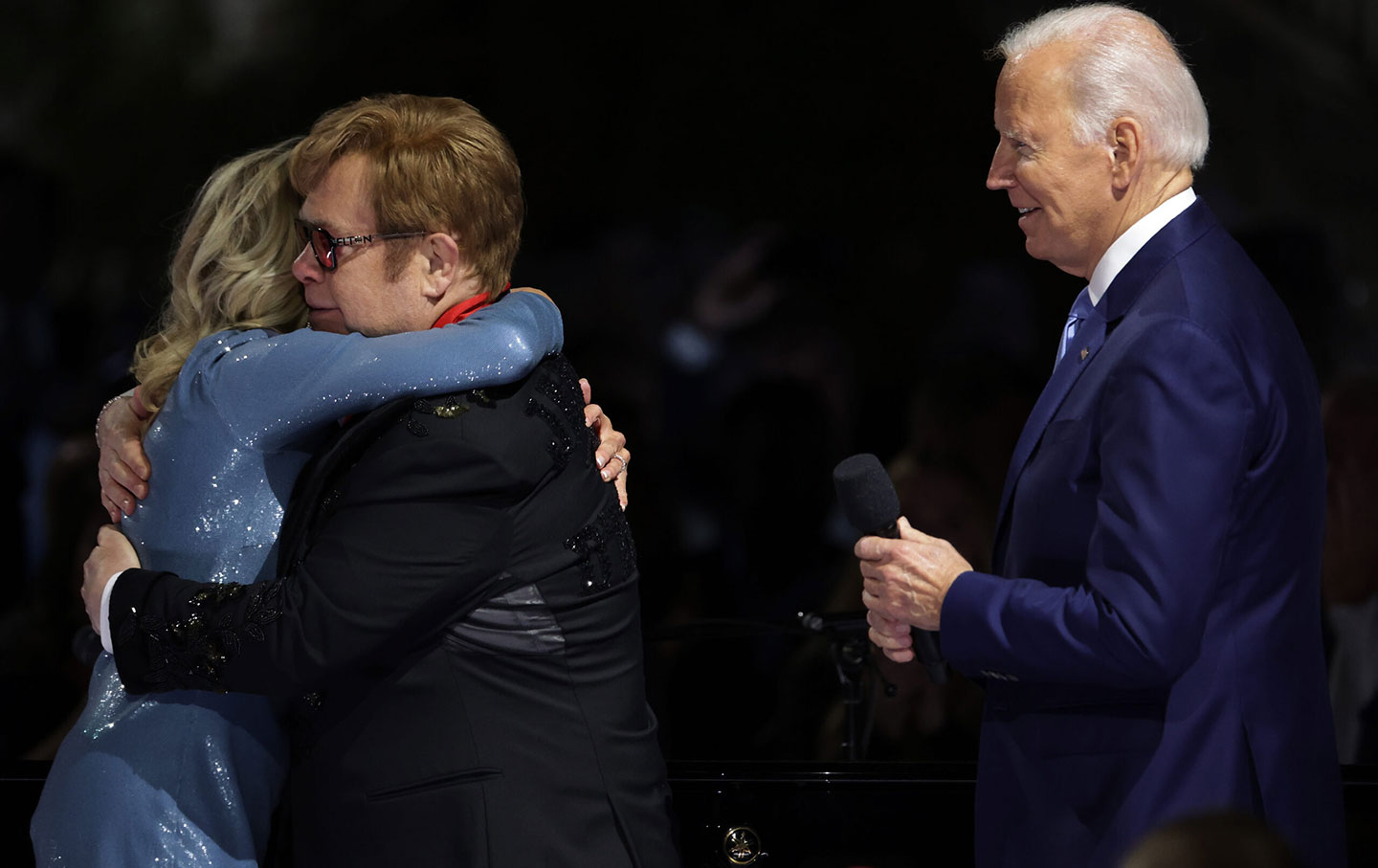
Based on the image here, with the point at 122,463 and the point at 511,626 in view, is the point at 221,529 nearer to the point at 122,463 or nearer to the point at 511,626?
the point at 122,463

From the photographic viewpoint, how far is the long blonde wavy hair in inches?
77.5

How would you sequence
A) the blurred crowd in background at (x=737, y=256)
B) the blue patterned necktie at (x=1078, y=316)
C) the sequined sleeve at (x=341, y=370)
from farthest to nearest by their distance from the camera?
the blurred crowd in background at (x=737, y=256) → the blue patterned necktie at (x=1078, y=316) → the sequined sleeve at (x=341, y=370)

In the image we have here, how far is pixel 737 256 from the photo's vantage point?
11.0ft

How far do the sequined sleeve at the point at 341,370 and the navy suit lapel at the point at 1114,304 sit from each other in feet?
2.22

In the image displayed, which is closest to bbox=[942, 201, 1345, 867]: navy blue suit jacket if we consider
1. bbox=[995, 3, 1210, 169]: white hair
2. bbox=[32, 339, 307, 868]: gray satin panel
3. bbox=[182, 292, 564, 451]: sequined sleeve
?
bbox=[995, 3, 1210, 169]: white hair

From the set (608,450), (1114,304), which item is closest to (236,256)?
(608,450)

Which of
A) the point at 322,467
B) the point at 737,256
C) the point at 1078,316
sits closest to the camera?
the point at 322,467

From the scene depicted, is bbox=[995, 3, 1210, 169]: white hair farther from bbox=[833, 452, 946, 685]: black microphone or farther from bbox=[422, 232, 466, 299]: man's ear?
bbox=[422, 232, 466, 299]: man's ear

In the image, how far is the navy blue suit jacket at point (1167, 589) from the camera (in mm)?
1603

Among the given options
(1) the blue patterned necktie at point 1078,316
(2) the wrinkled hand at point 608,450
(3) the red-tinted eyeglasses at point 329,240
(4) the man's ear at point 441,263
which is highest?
(3) the red-tinted eyeglasses at point 329,240

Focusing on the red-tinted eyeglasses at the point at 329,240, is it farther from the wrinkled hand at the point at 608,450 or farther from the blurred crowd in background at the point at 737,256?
the blurred crowd in background at the point at 737,256

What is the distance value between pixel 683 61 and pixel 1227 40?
129 cm

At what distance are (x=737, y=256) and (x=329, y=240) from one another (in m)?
1.62

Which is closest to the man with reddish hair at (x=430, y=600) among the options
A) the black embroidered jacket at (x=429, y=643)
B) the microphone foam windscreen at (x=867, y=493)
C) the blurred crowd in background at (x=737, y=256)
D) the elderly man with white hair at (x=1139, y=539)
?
the black embroidered jacket at (x=429, y=643)
